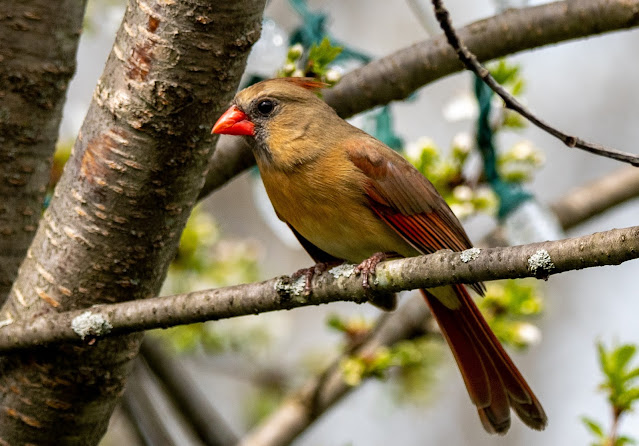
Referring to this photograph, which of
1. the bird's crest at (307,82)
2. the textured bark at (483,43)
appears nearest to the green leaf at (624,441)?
the textured bark at (483,43)

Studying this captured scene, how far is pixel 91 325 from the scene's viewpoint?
6.89ft

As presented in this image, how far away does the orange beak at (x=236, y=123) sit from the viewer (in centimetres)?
250

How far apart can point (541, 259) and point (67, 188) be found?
1.22m

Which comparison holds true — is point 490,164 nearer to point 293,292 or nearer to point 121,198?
point 293,292

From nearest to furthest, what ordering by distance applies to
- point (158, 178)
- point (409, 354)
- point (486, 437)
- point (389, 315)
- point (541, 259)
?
1. point (541, 259)
2. point (158, 178)
3. point (409, 354)
4. point (389, 315)
5. point (486, 437)

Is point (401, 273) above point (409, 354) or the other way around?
the other way around

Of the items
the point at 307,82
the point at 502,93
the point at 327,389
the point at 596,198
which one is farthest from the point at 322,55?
the point at 596,198

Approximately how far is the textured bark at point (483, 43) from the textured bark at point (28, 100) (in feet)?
1.68

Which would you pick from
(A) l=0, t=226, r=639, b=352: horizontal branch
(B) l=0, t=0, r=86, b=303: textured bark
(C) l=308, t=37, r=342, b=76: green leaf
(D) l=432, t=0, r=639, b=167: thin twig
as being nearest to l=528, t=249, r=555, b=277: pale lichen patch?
(A) l=0, t=226, r=639, b=352: horizontal branch

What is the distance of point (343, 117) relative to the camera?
2.88m

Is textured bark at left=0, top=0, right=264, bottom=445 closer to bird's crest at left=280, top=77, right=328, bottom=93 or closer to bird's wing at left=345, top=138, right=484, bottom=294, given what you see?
bird's crest at left=280, top=77, right=328, bottom=93

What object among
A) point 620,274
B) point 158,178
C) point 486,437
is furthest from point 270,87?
point 620,274

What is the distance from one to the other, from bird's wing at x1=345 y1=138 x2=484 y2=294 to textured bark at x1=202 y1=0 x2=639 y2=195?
0.17 metres

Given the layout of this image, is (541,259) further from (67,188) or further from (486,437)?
(486,437)
